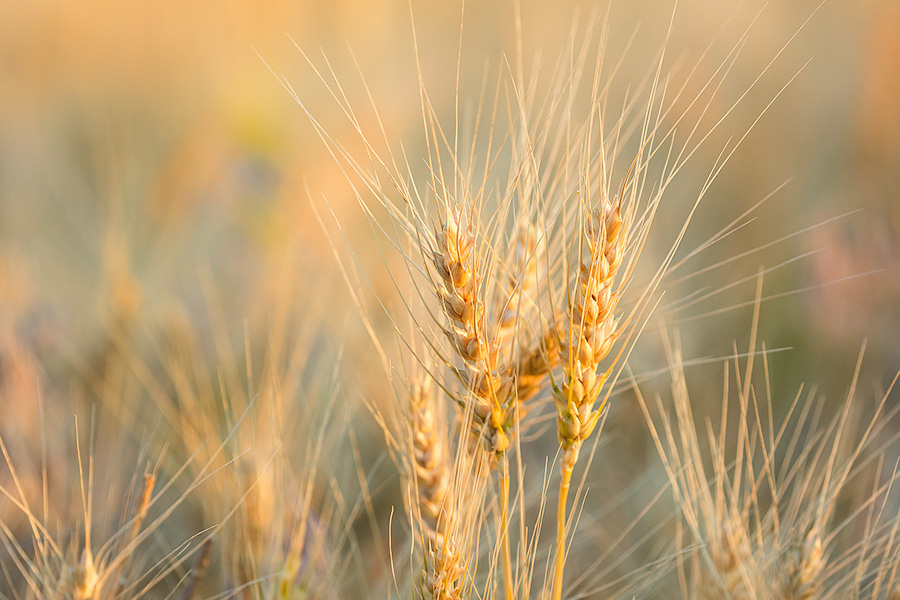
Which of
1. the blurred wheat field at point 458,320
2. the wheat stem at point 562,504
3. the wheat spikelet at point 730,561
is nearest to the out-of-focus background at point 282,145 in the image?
the blurred wheat field at point 458,320

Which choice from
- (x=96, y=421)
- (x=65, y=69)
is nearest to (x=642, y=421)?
(x=96, y=421)

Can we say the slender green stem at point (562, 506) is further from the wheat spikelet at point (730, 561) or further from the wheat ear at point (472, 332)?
the wheat spikelet at point (730, 561)

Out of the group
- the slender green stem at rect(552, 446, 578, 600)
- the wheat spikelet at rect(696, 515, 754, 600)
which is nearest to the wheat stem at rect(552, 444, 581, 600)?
the slender green stem at rect(552, 446, 578, 600)

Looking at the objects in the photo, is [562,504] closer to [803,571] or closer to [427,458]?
[427,458]

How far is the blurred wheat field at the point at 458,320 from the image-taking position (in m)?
0.50

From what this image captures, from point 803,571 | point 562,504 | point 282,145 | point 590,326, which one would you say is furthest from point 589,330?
point 282,145

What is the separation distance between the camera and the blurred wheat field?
0.50 metres

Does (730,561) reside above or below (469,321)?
below

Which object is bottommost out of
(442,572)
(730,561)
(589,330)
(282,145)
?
(730,561)

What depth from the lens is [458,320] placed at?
1.51ft

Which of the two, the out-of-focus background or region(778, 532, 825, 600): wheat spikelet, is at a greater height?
the out-of-focus background

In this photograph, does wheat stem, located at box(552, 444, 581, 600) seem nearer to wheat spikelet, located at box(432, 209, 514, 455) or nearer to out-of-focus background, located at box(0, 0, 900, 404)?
wheat spikelet, located at box(432, 209, 514, 455)

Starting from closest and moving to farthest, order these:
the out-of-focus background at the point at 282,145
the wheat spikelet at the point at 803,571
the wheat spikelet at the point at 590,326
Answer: the wheat spikelet at the point at 590,326 < the wheat spikelet at the point at 803,571 < the out-of-focus background at the point at 282,145

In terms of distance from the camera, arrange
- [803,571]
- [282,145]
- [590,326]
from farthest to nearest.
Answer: [282,145], [803,571], [590,326]
